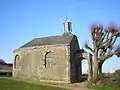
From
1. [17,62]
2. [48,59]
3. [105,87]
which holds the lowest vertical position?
[105,87]

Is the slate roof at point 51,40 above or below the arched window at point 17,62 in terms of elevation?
above

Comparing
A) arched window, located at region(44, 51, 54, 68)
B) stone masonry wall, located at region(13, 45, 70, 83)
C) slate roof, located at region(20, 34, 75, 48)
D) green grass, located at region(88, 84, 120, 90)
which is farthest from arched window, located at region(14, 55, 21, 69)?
green grass, located at region(88, 84, 120, 90)

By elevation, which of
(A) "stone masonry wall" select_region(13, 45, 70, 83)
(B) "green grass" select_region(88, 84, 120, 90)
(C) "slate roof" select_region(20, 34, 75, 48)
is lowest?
(B) "green grass" select_region(88, 84, 120, 90)

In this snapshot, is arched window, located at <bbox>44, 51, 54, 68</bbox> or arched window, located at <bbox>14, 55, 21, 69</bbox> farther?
arched window, located at <bbox>14, 55, 21, 69</bbox>

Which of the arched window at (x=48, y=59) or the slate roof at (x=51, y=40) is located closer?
the arched window at (x=48, y=59)

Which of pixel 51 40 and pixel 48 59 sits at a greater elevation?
pixel 51 40

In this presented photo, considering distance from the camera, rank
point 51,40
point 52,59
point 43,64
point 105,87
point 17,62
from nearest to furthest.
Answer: point 105,87, point 52,59, point 43,64, point 51,40, point 17,62

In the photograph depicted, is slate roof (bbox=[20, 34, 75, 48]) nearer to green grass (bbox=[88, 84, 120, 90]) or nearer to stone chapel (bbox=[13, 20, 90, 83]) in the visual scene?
stone chapel (bbox=[13, 20, 90, 83])

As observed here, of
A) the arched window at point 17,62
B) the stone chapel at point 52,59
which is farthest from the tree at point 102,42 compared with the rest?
the arched window at point 17,62

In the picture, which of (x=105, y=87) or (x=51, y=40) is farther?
(x=51, y=40)

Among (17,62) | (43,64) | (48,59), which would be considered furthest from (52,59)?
(17,62)

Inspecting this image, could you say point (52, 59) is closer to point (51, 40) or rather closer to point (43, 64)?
point (43, 64)

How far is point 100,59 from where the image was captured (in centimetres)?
3475

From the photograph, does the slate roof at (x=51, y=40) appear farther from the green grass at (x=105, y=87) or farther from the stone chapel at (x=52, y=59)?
the green grass at (x=105, y=87)
